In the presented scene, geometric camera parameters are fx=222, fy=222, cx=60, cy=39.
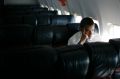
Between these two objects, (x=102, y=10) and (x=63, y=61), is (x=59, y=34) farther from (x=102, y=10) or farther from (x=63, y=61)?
(x=63, y=61)

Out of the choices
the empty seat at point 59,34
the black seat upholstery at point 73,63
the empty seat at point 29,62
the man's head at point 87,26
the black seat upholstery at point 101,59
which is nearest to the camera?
the empty seat at point 29,62

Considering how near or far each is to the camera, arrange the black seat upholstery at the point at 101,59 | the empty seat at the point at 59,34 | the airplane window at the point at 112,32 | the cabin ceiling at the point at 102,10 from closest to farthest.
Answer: the black seat upholstery at the point at 101,59
the cabin ceiling at the point at 102,10
the airplane window at the point at 112,32
the empty seat at the point at 59,34

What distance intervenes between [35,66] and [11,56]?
25 cm

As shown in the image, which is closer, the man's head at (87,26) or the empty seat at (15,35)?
the man's head at (87,26)

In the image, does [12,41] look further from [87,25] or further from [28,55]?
[28,55]

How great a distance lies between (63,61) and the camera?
2273 millimetres

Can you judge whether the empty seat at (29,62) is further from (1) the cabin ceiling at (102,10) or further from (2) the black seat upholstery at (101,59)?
(1) the cabin ceiling at (102,10)

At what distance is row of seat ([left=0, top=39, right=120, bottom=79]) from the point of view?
213cm

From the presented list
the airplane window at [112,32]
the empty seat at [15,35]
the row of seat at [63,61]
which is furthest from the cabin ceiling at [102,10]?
the empty seat at [15,35]

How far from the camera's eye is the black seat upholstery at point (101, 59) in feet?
7.89

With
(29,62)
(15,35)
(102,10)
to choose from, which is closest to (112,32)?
(102,10)

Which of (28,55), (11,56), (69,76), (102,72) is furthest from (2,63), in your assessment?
(102,72)

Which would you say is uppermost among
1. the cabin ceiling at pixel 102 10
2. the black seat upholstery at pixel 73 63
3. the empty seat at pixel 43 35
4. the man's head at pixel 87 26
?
the cabin ceiling at pixel 102 10

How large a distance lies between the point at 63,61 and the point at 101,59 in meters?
0.44
